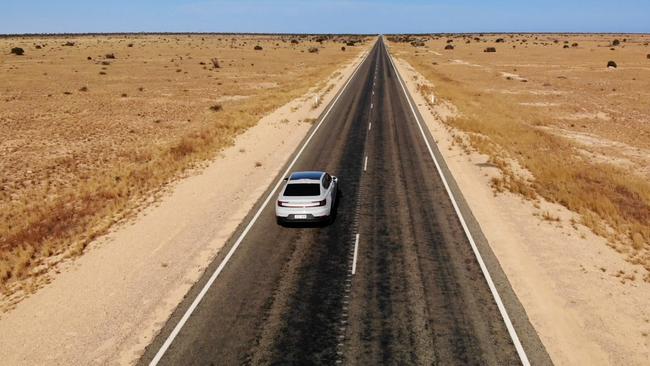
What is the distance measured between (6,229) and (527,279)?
1808 cm

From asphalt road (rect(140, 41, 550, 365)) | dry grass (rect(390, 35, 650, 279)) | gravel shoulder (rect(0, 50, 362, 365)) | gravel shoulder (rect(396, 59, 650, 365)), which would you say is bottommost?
dry grass (rect(390, 35, 650, 279))

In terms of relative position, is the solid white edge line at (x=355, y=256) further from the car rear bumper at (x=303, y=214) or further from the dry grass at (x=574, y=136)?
the dry grass at (x=574, y=136)

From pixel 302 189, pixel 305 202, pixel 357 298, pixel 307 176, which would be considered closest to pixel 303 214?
pixel 305 202

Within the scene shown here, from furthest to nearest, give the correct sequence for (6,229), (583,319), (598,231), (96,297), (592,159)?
(592,159) → (6,229) → (598,231) → (96,297) → (583,319)

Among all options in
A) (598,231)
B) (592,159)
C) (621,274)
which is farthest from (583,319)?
(592,159)

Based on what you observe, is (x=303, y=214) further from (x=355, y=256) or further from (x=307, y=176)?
(x=355, y=256)

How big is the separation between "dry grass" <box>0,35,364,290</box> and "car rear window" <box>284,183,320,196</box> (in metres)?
6.90

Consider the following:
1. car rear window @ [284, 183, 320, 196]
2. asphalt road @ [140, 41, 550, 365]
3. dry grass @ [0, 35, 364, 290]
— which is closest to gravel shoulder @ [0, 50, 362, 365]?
asphalt road @ [140, 41, 550, 365]

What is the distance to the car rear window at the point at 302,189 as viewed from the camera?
16.6 metres

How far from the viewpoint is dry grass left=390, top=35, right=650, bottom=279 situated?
60.0 feet

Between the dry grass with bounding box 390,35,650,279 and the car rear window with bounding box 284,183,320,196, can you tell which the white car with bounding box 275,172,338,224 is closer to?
the car rear window with bounding box 284,183,320,196

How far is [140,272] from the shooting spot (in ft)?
45.5

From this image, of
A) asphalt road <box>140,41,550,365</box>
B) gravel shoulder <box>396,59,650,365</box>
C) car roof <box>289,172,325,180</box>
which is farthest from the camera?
car roof <box>289,172,325,180</box>

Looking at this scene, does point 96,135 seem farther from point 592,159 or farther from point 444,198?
point 592,159
